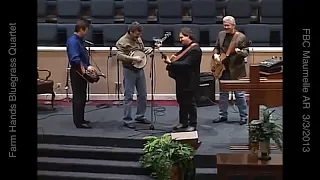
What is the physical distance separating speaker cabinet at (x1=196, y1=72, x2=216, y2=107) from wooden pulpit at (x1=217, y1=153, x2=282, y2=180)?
3.12 meters

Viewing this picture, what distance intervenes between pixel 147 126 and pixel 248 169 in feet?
7.39

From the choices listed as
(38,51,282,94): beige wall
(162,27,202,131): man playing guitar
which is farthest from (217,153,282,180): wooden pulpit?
(38,51,282,94): beige wall

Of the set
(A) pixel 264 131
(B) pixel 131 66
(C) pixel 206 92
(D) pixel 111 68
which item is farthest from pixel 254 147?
(D) pixel 111 68

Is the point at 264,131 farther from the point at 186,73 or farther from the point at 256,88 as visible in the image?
the point at 186,73

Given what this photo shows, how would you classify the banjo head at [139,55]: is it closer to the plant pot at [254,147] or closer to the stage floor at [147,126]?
the stage floor at [147,126]

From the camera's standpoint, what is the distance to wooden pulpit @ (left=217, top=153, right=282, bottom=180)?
4.59 meters

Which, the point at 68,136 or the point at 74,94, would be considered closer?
the point at 68,136

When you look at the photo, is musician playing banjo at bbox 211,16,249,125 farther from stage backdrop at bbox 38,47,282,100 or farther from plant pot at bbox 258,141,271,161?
plant pot at bbox 258,141,271,161

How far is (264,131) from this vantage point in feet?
16.0
